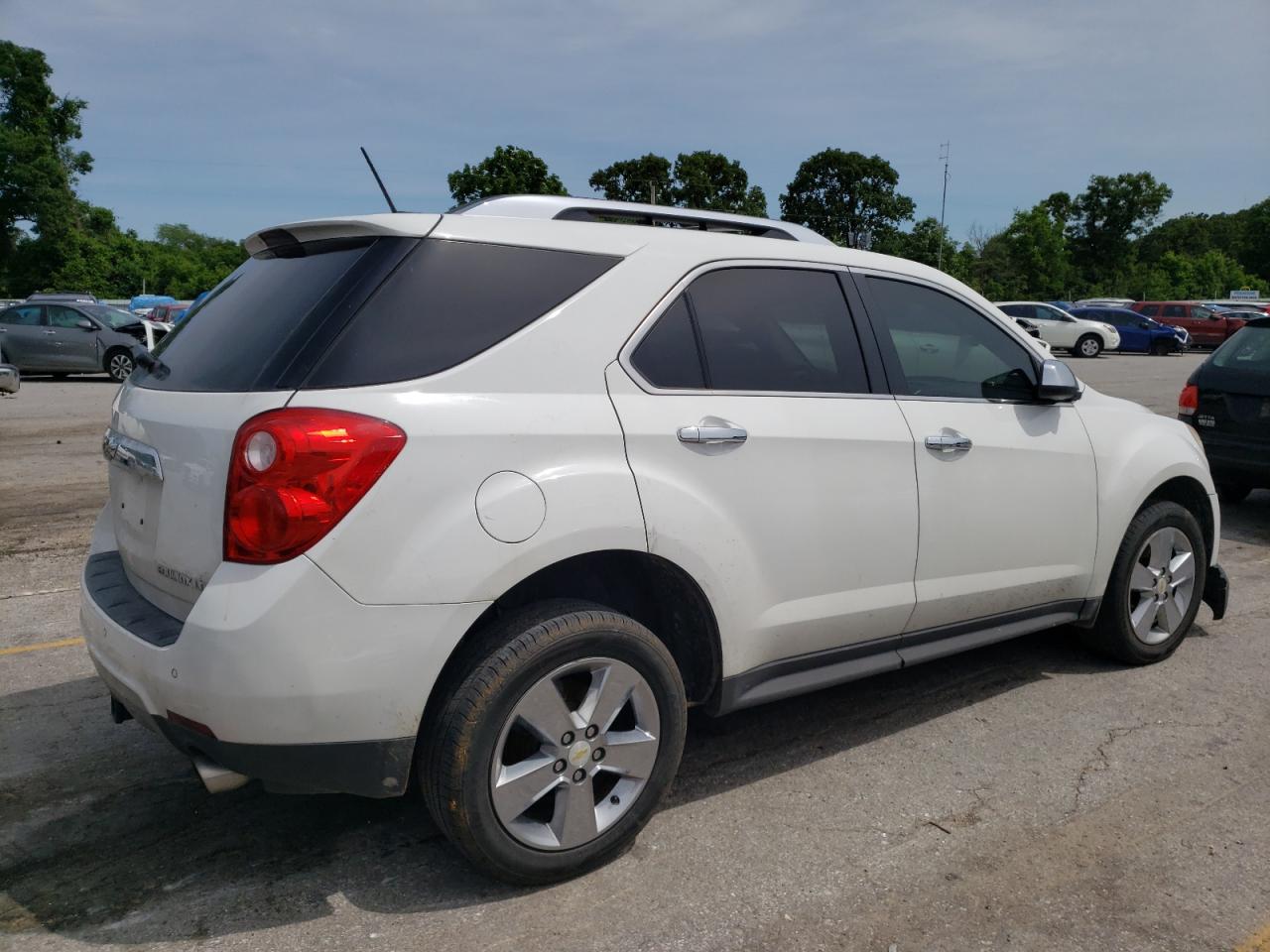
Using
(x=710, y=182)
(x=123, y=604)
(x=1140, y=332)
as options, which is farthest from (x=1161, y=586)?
(x=710, y=182)

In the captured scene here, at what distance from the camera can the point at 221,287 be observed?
3340mm

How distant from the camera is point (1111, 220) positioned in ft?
248

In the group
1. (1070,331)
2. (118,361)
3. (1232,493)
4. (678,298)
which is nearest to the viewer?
(678,298)

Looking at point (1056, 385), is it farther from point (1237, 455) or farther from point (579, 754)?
point (1237, 455)

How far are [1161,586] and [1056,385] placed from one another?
125cm

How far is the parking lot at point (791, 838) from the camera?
8.70ft

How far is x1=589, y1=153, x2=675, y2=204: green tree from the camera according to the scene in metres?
67.2

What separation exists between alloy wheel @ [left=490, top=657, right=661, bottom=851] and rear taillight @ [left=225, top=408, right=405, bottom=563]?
Answer: 0.69 meters

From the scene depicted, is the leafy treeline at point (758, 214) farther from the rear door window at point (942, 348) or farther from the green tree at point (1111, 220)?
A: the rear door window at point (942, 348)

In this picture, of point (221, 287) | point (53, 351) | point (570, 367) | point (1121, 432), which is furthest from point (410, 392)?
point (53, 351)

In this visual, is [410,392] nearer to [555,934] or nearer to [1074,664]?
[555,934]

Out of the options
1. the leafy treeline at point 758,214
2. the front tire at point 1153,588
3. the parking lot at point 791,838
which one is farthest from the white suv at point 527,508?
the leafy treeline at point 758,214

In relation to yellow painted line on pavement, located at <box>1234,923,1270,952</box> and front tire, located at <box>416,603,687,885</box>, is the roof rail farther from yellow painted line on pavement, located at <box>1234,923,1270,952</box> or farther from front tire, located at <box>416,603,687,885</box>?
yellow painted line on pavement, located at <box>1234,923,1270,952</box>

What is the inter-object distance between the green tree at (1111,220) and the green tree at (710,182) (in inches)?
985
